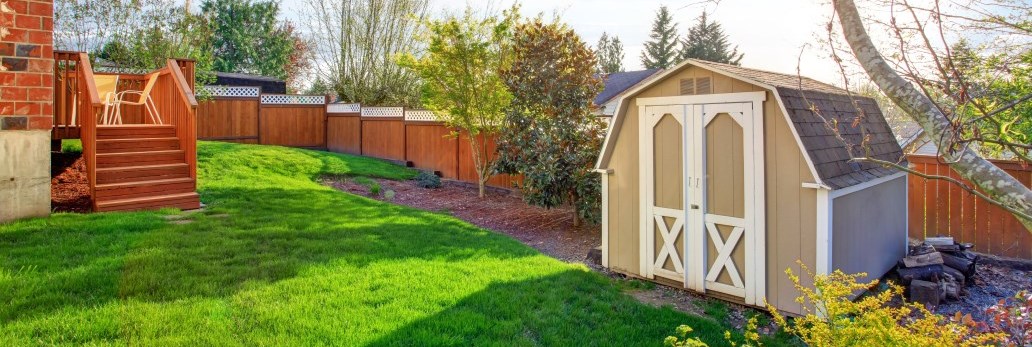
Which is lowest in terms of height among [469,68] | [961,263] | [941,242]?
[961,263]

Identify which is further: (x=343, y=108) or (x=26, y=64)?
(x=343, y=108)

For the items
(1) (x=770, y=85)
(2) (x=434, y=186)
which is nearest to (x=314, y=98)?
(2) (x=434, y=186)

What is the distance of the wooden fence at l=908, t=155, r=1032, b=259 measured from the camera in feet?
20.6

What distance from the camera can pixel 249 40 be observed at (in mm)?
29891

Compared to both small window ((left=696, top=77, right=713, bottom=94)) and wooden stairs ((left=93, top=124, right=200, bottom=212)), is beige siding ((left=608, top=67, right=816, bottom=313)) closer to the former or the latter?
small window ((left=696, top=77, right=713, bottom=94))

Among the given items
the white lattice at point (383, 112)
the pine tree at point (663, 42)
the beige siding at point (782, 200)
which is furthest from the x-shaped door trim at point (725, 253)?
the pine tree at point (663, 42)

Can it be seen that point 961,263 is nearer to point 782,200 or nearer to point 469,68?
point 782,200

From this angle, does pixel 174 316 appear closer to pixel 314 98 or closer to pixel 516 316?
pixel 516 316

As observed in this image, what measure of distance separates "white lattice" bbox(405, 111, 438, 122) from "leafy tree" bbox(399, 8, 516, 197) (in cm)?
272

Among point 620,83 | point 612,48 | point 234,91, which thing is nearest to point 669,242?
point 234,91

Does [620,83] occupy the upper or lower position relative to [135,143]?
upper

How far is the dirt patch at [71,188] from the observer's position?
6707mm

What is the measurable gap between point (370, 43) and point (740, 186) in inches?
601

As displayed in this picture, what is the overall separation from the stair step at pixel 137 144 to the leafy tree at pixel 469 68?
3987 millimetres
